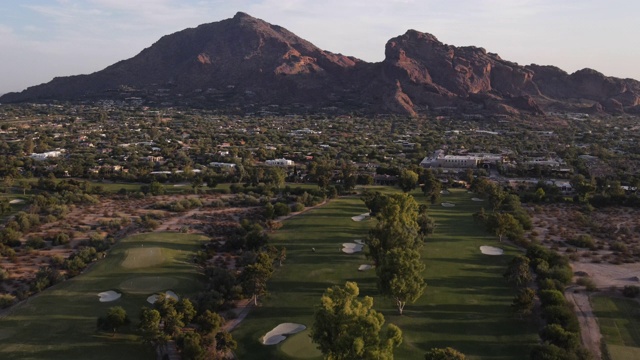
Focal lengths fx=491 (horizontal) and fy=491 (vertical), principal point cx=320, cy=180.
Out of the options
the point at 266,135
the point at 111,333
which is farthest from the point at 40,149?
the point at 111,333

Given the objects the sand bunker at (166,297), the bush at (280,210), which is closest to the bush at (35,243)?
the sand bunker at (166,297)

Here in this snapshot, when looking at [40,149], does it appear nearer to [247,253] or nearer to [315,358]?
[247,253]

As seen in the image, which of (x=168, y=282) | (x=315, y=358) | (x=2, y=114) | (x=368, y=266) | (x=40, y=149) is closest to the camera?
(x=315, y=358)

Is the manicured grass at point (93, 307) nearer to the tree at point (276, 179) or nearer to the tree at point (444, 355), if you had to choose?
the tree at point (444, 355)

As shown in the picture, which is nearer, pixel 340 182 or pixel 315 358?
pixel 315 358

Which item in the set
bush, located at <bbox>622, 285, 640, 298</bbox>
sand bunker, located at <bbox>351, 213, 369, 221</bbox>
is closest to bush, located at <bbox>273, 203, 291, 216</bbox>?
sand bunker, located at <bbox>351, 213, 369, 221</bbox>

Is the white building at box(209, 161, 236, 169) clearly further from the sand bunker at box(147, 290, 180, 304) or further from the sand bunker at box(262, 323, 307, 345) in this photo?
the sand bunker at box(262, 323, 307, 345)
